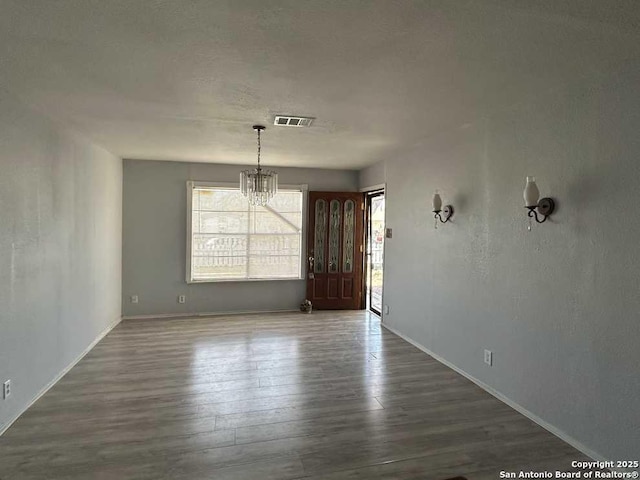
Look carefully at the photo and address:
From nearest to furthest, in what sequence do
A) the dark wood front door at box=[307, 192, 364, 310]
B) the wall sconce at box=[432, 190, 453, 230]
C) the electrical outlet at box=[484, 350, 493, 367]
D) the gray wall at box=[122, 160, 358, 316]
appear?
the electrical outlet at box=[484, 350, 493, 367] < the wall sconce at box=[432, 190, 453, 230] < the gray wall at box=[122, 160, 358, 316] < the dark wood front door at box=[307, 192, 364, 310]

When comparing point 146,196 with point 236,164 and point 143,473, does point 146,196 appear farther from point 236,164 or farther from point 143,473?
point 143,473

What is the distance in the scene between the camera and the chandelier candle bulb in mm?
2633

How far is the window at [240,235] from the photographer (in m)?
5.96

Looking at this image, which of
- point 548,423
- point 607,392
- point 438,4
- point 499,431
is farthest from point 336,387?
point 438,4

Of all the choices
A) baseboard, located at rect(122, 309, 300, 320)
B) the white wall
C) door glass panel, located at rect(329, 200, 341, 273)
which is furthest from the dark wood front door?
baseboard, located at rect(122, 309, 300, 320)

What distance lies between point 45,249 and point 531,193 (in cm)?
391

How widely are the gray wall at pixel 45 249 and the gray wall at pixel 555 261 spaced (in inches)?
146

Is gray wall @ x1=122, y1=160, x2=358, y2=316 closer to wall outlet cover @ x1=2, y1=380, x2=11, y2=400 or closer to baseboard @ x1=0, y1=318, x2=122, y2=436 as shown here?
baseboard @ x1=0, y1=318, x2=122, y2=436

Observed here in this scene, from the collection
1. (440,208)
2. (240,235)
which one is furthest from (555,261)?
(240,235)

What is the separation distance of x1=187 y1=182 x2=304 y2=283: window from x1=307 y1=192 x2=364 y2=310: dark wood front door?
26 centimetres

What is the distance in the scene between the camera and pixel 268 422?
271 cm

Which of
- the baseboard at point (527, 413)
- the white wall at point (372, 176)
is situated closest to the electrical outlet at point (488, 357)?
the baseboard at point (527, 413)

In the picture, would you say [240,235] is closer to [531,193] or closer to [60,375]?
[60,375]

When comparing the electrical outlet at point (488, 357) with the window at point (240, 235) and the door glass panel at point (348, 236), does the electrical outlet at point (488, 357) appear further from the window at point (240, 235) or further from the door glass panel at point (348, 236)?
the window at point (240, 235)
